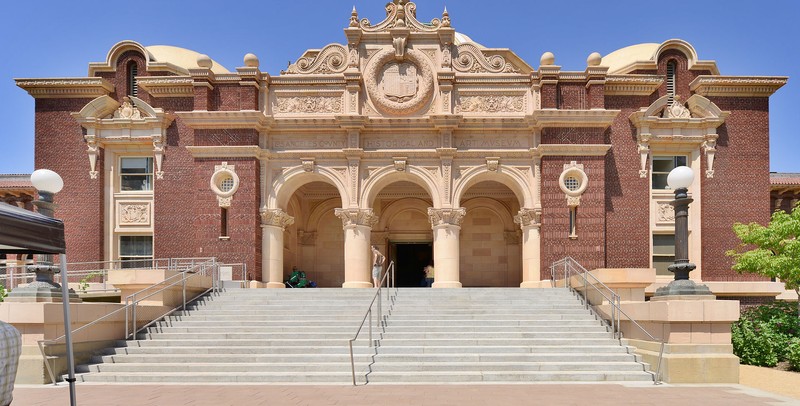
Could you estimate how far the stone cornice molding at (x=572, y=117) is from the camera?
22.3m

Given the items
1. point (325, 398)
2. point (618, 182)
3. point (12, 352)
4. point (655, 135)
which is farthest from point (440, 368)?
point (655, 135)

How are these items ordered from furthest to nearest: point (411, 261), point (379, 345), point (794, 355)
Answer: point (411, 261) < point (794, 355) < point (379, 345)

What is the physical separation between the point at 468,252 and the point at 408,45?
9055mm

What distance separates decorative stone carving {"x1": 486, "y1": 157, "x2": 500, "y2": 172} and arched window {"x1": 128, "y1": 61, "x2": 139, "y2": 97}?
42.4ft

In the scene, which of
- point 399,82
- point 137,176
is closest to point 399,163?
point 399,82

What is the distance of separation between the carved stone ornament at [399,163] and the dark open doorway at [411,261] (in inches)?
263

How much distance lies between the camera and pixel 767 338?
61.1 feet

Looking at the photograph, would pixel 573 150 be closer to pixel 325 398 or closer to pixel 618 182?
pixel 618 182

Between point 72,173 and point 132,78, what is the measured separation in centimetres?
403

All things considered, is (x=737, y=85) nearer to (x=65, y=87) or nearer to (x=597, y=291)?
(x=597, y=291)

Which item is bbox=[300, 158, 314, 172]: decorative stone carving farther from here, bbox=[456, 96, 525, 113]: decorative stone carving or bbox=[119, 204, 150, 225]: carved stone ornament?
bbox=[119, 204, 150, 225]: carved stone ornament

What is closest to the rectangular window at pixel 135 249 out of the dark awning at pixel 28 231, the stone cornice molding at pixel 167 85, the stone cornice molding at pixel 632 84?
the stone cornice molding at pixel 167 85

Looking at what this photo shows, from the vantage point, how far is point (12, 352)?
20.8 feet

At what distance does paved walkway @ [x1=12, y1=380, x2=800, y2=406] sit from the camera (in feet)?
35.3
